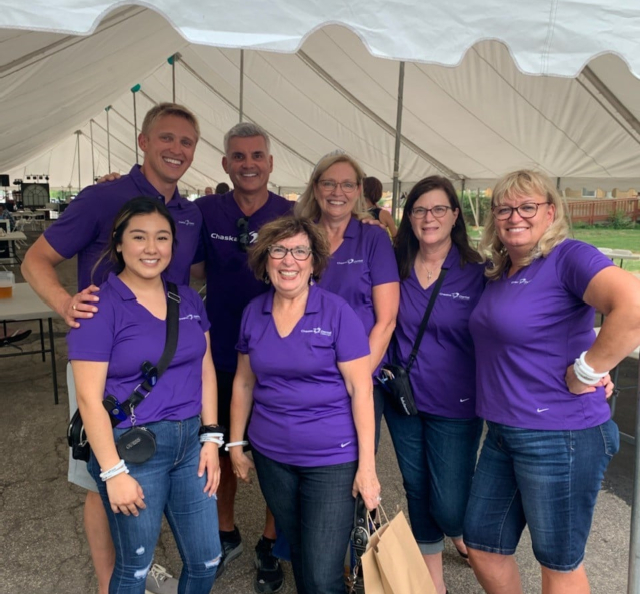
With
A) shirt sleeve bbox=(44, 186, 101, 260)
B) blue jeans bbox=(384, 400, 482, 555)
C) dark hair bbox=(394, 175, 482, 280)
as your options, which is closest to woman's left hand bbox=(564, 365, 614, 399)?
blue jeans bbox=(384, 400, 482, 555)

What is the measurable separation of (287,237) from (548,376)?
3.18 ft

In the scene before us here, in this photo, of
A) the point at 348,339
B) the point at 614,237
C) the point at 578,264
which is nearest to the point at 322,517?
the point at 348,339

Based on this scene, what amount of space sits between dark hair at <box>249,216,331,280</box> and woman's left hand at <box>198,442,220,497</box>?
647 millimetres

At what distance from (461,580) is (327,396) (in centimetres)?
139

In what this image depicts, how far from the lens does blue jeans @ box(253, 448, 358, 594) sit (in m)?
1.79

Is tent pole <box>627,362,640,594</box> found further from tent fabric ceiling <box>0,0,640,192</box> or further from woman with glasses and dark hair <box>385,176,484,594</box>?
tent fabric ceiling <box>0,0,640,192</box>

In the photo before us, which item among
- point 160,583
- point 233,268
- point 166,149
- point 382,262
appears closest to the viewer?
point 382,262

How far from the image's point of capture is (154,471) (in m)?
1.72

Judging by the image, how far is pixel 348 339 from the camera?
5.95 ft

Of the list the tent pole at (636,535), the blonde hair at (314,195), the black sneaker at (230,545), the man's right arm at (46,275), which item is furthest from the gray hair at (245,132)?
the tent pole at (636,535)

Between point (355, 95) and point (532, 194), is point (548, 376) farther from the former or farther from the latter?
point (355, 95)

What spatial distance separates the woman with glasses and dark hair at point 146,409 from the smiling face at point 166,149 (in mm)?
480

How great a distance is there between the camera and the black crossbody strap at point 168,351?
1.67 meters

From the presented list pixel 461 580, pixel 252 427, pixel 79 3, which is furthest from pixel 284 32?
pixel 461 580
